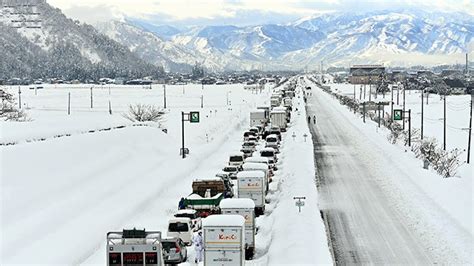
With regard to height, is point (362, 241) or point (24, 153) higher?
point (24, 153)

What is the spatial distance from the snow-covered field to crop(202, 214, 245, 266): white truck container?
2313mm

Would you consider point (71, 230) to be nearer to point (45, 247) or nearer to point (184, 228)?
point (45, 247)

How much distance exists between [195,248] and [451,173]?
2645cm

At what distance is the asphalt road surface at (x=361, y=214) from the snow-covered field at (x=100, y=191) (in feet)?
3.44

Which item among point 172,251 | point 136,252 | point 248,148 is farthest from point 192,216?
point 248,148

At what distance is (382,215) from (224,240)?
43.7 feet

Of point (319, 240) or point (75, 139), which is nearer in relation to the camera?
point (319, 240)

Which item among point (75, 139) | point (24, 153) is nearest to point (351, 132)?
point (75, 139)

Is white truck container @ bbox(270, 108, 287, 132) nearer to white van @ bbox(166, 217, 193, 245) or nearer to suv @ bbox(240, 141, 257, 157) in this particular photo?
suv @ bbox(240, 141, 257, 157)

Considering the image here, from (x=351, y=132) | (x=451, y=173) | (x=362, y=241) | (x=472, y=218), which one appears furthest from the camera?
(x=351, y=132)

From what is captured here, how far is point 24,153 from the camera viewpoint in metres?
38.5

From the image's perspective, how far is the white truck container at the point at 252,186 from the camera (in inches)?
1273

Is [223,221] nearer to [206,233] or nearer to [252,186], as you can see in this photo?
[206,233]

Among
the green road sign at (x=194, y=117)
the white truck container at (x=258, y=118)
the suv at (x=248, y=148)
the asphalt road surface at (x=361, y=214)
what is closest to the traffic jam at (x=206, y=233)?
the asphalt road surface at (x=361, y=214)
